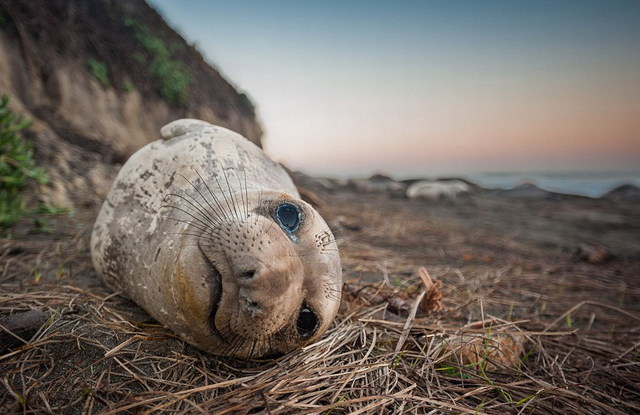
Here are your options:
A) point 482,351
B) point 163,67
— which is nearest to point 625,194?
point 482,351

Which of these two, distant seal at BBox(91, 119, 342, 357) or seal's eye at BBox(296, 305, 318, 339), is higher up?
distant seal at BBox(91, 119, 342, 357)

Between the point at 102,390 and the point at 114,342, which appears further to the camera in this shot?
the point at 114,342

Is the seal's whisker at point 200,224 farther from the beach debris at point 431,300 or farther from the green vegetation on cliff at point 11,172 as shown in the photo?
the green vegetation on cliff at point 11,172

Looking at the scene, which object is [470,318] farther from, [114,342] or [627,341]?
[114,342]

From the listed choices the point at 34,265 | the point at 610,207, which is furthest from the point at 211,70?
the point at 610,207

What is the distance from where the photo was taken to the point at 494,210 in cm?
1119

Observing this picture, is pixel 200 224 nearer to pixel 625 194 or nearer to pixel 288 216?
pixel 288 216

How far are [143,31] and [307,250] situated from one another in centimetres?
1087

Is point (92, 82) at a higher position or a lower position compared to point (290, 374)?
higher

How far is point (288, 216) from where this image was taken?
171 cm

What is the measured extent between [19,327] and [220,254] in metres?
1.01

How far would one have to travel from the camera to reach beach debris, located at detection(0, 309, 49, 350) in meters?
1.57

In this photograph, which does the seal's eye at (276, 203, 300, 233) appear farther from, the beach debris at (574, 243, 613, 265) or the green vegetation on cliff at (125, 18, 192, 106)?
the green vegetation on cliff at (125, 18, 192, 106)

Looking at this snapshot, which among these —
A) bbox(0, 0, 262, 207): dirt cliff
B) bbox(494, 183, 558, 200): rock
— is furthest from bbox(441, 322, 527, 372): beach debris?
bbox(494, 183, 558, 200): rock
